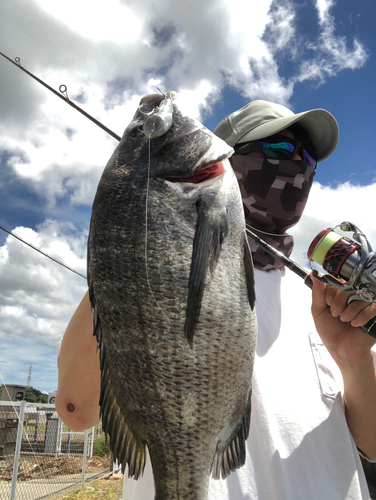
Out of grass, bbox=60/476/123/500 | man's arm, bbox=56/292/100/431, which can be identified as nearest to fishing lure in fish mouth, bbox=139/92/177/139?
man's arm, bbox=56/292/100/431

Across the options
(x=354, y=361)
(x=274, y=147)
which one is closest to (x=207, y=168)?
(x=274, y=147)

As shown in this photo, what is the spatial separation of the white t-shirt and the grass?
1021cm

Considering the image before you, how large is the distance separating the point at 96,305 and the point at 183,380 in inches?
17.4

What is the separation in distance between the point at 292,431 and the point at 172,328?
1.01 m

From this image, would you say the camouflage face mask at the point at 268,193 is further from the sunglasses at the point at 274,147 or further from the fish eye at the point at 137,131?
the fish eye at the point at 137,131

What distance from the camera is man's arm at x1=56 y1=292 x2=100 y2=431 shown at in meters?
1.83

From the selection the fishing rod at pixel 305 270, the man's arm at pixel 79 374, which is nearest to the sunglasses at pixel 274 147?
the fishing rod at pixel 305 270

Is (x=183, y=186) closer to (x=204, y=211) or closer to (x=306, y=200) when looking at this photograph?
(x=204, y=211)

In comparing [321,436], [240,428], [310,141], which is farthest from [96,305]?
[310,141]

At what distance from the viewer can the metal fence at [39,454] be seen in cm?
953

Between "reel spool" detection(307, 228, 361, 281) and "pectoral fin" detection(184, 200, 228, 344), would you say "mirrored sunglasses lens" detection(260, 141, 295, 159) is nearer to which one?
"reel spool" detection(307, 228, 361, 281)

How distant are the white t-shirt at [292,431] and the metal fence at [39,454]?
7.00m

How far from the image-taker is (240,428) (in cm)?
138

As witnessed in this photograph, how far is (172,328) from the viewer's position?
1305mm
